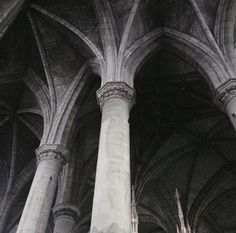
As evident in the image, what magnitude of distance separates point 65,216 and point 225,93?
6393 millimetres

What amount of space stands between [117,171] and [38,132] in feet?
26.0

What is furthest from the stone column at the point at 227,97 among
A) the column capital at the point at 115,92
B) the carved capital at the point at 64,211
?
the carved capital at the point at 64,211

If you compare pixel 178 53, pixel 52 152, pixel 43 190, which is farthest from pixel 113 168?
pixel 178 53

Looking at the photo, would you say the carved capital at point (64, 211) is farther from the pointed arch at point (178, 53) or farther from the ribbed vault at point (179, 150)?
the pointed arch at point (178, 53)

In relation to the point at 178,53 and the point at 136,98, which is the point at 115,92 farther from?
the point at 136,98

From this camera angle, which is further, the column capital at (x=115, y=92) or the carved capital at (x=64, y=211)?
the carved capital at (x=64, y=211)

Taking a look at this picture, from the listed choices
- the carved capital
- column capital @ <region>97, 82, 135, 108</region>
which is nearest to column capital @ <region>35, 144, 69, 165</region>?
the carved capital

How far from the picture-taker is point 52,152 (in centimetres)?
999

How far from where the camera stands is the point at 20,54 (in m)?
12.5

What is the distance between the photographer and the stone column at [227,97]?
832 centimetres

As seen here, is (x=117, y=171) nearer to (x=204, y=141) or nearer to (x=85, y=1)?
(x=85, y=1)

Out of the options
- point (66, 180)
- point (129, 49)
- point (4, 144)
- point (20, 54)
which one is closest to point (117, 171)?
point (129, 49)

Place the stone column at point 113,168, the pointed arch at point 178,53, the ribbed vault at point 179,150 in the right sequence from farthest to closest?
the ribbed vault at point 179,150 → the pointed arch at point 178,53 → the stone column at point 113,168

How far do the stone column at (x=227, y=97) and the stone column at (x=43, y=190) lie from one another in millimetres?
4723
